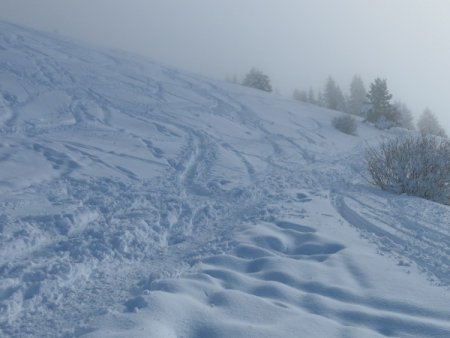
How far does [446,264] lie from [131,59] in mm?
25173

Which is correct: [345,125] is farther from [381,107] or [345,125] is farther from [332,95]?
[332,95]

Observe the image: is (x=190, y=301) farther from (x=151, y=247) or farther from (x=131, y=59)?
(x=131, y=59)

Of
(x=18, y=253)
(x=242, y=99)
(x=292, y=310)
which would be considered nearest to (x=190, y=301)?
(x=292, y=310)

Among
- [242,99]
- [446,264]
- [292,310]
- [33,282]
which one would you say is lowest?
[33,282]

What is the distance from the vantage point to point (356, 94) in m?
43.3

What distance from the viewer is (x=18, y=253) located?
542cm

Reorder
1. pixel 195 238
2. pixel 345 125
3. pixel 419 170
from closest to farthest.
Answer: pixel 195 238, pixel 419 170, pixel 345 125

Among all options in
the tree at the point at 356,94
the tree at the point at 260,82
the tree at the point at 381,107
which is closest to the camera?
the tree at the point at 381,107

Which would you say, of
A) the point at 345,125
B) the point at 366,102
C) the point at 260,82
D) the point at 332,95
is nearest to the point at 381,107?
the point at 366,102

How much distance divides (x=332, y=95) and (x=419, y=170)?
1368 inches

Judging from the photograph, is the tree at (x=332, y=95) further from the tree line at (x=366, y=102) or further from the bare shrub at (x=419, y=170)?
the bare shrub at (x=419, y=170)

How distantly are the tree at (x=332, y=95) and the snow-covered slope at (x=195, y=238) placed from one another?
93.4 feet

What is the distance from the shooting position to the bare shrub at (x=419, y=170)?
998cm

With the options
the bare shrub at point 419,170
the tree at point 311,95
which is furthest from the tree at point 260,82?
the bare shrub at point 419,170
